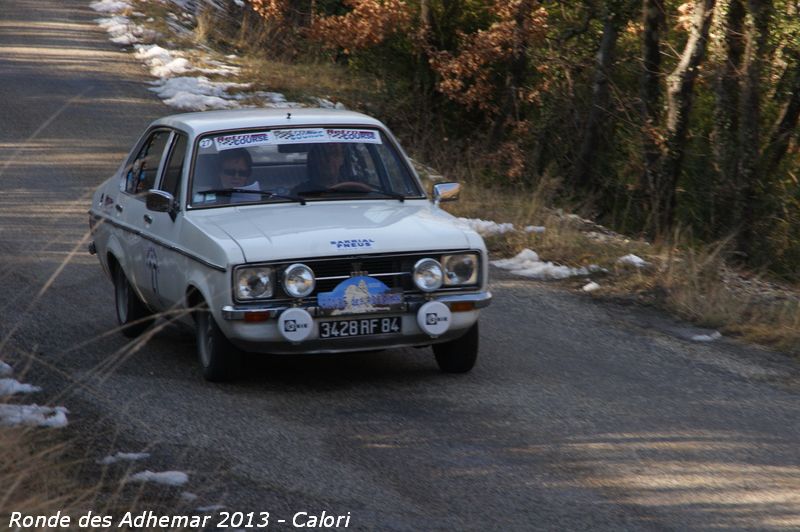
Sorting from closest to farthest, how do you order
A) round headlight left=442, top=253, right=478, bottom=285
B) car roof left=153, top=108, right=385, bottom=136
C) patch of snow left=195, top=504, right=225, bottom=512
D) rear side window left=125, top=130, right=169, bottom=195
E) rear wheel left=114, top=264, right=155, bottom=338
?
patch of snow left=195, top=504, right=225, bottom=512 → round headlight left=442, top=253, right=478, bottom=285 → car roof left=153, top=108, right=385, bottom=136 → rear side window left=125, top=130, right=169, bottom=195 → rear wheel left=114, top=264, right=155, bottom=338

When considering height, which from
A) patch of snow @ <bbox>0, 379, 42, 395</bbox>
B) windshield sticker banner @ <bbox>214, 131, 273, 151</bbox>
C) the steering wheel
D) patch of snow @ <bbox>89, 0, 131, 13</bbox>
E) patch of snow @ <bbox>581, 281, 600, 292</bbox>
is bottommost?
patch of snow @ <bbox>581, 281, 600, 292</bbox>

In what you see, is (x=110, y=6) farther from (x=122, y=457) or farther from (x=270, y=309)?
(x=122, y=457)

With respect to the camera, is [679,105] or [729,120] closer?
[679,105]

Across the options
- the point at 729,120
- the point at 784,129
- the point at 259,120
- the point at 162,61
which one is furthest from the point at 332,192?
the point at 162,61

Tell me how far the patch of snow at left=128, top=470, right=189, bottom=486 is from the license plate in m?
1.69

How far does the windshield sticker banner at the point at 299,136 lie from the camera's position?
26.9ft

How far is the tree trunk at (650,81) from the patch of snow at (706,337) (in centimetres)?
789

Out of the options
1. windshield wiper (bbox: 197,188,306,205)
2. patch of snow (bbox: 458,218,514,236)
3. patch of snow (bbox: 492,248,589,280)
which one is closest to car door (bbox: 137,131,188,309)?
windshield wiper (bbox: 197,188,306,205)

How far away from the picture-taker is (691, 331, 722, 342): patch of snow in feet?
30.3

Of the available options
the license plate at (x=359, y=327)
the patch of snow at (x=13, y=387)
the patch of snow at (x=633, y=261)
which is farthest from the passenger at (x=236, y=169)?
the patch of snow at (x=633, y=261)

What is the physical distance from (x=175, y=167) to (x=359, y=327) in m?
2.03

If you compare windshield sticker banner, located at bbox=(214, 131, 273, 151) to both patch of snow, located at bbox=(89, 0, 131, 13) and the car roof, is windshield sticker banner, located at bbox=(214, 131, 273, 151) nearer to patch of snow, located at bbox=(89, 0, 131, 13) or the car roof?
the car roof

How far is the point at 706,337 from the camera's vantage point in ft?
30.6

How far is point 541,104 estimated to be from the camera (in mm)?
20531
